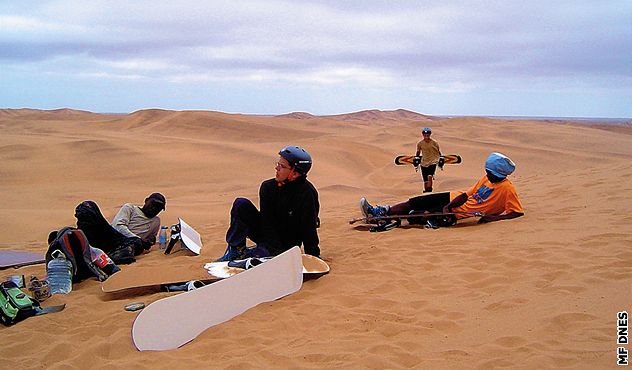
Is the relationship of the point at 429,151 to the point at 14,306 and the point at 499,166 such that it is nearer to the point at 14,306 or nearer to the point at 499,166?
the point at 499,166

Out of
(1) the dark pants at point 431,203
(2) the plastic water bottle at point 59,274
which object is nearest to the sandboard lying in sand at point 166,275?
(2) the plastic water bottle at point 59,274

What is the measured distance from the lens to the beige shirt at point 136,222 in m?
7.15

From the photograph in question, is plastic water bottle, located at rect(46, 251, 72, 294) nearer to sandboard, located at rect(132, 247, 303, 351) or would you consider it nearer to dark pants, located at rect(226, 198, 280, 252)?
dark pants, located at rect(226, 198, 280, 252)

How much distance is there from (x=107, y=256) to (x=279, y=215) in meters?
1.98

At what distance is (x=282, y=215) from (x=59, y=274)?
2275mm

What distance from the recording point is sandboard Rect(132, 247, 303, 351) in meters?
4.15

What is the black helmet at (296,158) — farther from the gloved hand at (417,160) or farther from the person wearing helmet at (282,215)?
the gloved hand at (417,160)

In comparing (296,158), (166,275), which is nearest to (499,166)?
(296,158)

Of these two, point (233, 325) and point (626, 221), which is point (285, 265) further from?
point (626, 221)

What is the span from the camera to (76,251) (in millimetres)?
5840

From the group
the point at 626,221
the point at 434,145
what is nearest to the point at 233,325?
the point at 626,221

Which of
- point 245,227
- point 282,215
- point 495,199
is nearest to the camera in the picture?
point 282,215

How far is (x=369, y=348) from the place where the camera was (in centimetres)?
378

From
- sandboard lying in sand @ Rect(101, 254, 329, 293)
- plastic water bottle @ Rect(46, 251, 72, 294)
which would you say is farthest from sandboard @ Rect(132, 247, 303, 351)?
plastic water bottle @ Rect(46, 251, 72, 294)
